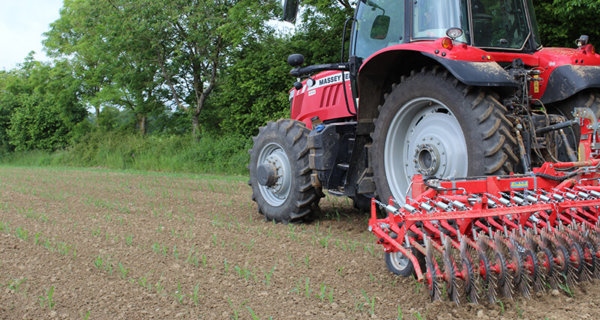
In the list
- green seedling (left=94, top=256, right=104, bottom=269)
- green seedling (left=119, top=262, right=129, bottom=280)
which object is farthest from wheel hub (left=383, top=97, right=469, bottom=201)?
green seedling (left=94, top=256, right=104, bottom=269)

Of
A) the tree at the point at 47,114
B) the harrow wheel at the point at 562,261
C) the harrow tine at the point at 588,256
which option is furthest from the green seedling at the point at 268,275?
the tree at the point at 47,114

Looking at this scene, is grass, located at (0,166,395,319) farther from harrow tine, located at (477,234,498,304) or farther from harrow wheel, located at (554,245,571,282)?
harrow wheel, located at (554,245,571,282)

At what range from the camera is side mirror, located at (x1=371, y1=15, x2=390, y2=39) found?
447 centimetres

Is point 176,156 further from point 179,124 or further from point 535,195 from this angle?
point 535,195

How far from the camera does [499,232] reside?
276 cm

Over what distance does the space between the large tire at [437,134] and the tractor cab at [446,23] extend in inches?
17.9

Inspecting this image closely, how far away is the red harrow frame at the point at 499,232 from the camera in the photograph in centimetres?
262

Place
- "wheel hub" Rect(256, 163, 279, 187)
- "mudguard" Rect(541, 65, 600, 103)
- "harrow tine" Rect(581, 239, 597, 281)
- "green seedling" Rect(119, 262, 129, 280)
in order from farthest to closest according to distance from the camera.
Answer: "wheel hub" Rect(256, 163, 279, 187) → "mudguard" Rect(541, 65, 600, 103) → "green seedling" Rect(119, 262, 129, 280) → "harrow tine" Rect(581, 239, 597, 281)

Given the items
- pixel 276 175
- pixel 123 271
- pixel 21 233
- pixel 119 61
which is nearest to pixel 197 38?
pixel 119 61

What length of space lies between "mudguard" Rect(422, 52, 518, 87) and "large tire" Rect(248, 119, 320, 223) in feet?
7.04

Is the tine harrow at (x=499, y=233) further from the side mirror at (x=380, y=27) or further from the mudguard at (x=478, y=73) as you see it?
the side mirror at (x=380, y=27)

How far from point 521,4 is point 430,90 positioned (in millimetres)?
1632

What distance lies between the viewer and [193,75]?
1912cm

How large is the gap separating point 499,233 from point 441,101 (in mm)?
1117
